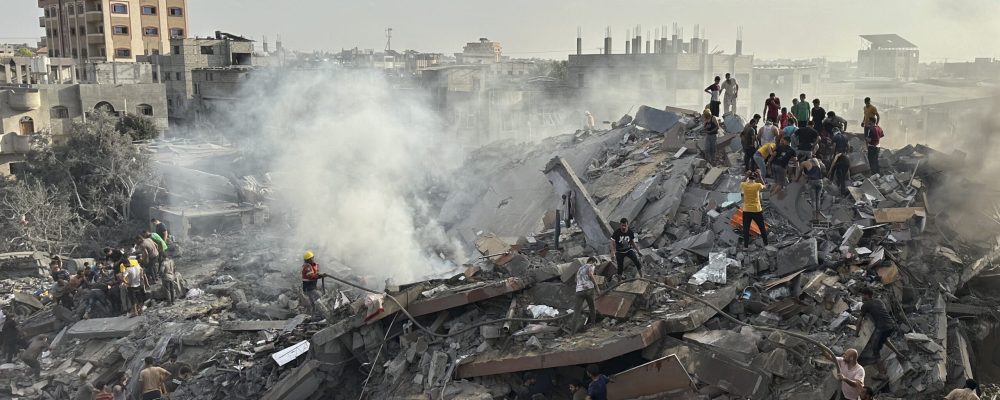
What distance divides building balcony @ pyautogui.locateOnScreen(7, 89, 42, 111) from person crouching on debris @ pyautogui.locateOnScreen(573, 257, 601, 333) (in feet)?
92.2

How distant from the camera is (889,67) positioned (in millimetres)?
48812

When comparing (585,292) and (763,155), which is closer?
(585,292)

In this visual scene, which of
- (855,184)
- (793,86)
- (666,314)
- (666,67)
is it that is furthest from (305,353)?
(793,86)

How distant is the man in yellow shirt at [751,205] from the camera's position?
8.62m

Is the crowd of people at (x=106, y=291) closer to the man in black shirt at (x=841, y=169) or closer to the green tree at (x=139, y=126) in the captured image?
the man in black shirt at (x=841, y=169)

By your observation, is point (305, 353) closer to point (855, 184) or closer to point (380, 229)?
point (380, 229)

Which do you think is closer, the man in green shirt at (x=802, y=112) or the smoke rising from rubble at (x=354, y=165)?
the man in green shirt at (x=802, y=112)

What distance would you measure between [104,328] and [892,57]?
1980 inches

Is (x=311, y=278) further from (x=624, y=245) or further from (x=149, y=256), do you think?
(x=624, y=245)

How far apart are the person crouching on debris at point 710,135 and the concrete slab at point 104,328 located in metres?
8.89

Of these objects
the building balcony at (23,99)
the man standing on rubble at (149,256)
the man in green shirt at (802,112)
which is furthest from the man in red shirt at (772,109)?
the building balcony at (23,99)

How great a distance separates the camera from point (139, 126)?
31.0 metres

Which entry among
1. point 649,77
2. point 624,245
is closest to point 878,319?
point 624,245

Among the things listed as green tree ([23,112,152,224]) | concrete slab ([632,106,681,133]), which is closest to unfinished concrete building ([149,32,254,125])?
green tree ([23,112,152,224])
